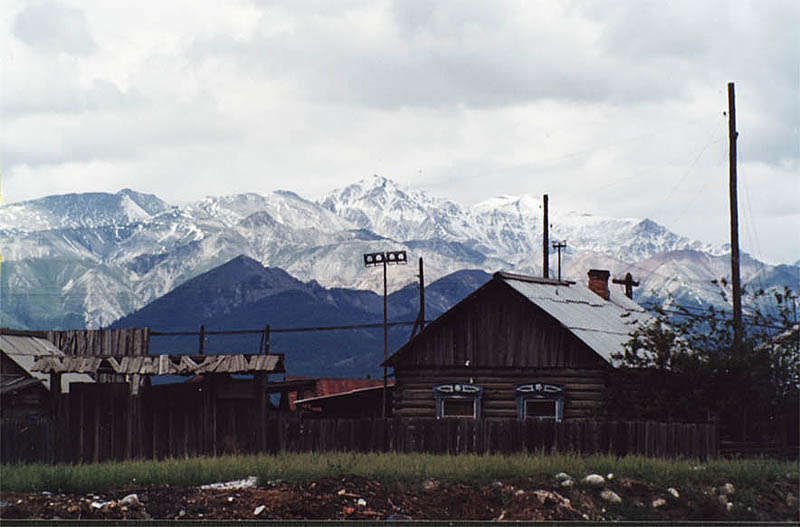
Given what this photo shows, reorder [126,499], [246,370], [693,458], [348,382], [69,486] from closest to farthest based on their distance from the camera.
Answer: [126,499] → [69,486] → [693,458] → [246,370] → [348,382]

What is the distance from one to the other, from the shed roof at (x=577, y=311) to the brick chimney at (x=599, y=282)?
1432 millimetres

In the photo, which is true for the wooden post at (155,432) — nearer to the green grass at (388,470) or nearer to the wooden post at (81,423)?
the wooden post at (81,423)

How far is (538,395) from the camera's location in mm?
41125

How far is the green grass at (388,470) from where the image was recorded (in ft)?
86.9

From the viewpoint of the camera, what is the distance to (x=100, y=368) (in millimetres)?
35969

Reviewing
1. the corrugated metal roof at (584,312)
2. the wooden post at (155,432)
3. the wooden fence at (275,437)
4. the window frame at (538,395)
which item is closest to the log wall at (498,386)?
the window frame at (538,395)

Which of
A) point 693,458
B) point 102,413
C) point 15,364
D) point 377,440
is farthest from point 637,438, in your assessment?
point 15,364

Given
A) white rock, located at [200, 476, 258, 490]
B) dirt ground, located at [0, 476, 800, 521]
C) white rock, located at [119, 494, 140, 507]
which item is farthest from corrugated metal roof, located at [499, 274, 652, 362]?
white rock, located at [119, 494, 140, 507]

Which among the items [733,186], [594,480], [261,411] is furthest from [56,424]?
[733,186]

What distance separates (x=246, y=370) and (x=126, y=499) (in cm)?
1040

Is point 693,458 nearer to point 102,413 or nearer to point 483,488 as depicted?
point 483,488

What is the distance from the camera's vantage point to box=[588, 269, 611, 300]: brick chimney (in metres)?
50.9

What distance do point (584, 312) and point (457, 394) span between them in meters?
6.06

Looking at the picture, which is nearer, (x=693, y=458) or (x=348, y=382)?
(x=693, y=458)
